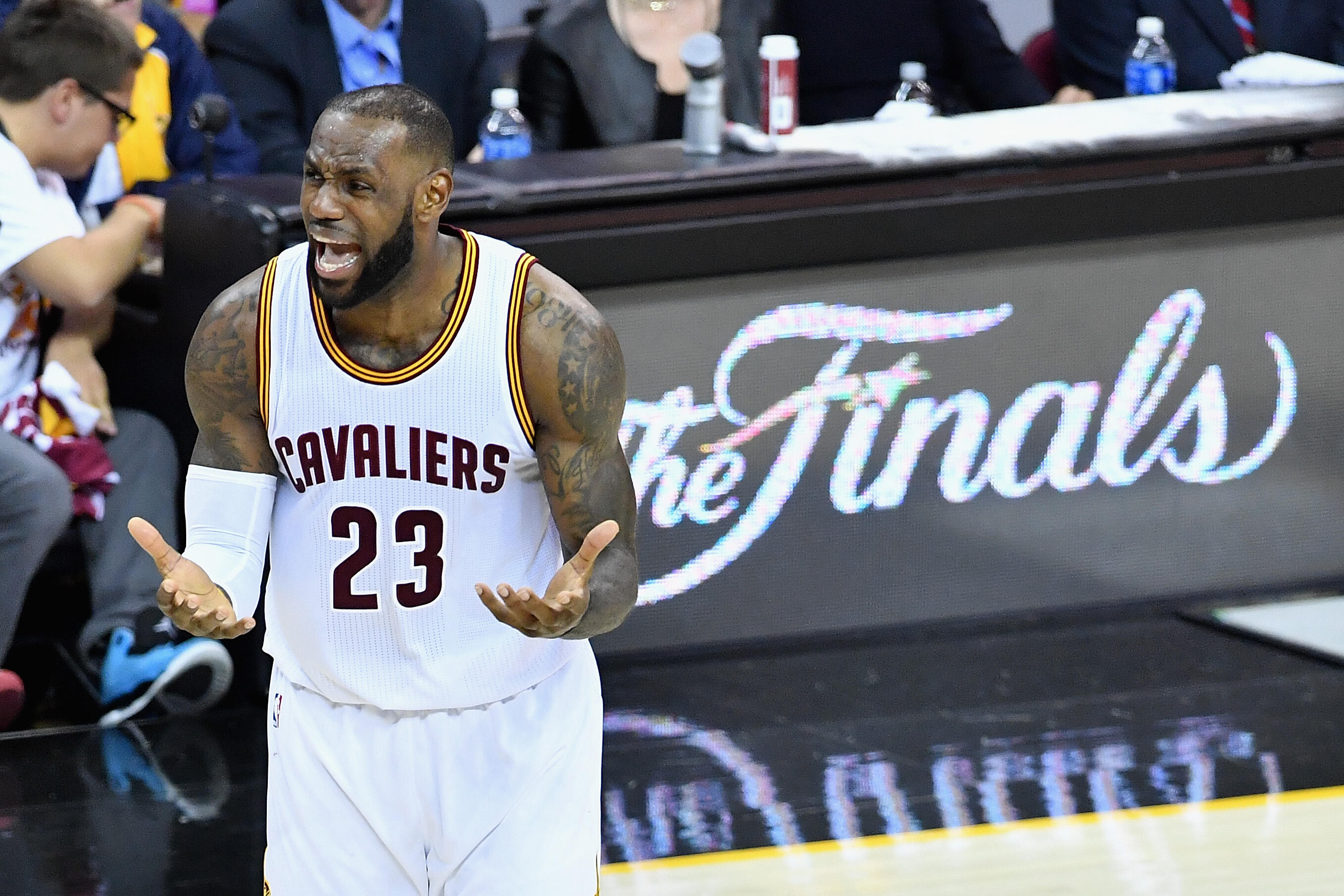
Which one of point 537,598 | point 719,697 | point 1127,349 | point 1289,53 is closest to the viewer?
point 537,598

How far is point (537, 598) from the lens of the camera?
2.35 meters

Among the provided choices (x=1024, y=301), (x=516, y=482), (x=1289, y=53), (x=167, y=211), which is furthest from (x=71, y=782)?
(x=1289, y=53)

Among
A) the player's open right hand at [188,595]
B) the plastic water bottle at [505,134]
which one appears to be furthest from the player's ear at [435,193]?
the plastic water bottle at [505,134]

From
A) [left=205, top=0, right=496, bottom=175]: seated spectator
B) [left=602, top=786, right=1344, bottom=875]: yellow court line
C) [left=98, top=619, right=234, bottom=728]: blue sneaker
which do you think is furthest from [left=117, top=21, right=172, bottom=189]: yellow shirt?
[left=602, top=786, right=1344, bottom=875]: yellow court line

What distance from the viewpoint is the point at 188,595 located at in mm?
2482

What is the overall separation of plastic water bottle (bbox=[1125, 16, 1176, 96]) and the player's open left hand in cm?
382

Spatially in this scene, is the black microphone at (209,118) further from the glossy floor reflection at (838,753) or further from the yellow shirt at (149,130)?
the glossy floor reflection at (838,753)

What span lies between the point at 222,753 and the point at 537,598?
223 centimetres

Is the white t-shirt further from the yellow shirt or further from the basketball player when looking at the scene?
the basketball player

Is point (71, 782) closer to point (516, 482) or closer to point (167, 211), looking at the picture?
point (167, 211)

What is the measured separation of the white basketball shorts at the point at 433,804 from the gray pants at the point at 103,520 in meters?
1.92

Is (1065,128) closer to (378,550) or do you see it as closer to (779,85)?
(779,85)

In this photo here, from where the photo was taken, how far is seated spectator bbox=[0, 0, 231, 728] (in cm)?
444

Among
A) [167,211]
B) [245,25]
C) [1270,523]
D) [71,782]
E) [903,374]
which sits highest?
[245,25]
